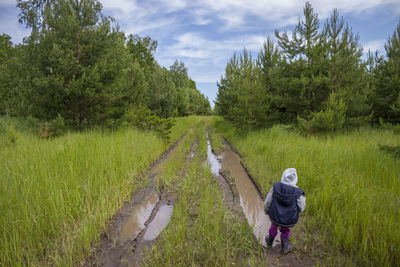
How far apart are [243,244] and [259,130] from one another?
1079cm

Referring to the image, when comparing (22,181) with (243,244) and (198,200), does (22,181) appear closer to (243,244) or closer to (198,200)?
(198,200)

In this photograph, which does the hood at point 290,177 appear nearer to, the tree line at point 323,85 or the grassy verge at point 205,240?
the grassy verge at point 205,240

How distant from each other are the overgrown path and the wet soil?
0.01m

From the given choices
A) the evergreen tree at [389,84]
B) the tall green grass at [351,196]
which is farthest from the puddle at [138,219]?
the evergreen tree at [389,84]

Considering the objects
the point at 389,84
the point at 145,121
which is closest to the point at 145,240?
the point at 145,121

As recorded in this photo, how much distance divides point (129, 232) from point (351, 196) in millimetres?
4418

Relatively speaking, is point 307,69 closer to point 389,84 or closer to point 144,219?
point 389,84

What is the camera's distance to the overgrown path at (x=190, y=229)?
2764mm

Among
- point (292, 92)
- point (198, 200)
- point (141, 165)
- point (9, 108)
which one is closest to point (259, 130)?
point (292, 92)

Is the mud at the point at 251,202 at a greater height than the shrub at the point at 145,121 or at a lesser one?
lesser

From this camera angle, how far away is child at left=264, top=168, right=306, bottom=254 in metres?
2.98

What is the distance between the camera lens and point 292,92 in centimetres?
1194

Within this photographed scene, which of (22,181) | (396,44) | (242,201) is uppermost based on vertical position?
(396,44)

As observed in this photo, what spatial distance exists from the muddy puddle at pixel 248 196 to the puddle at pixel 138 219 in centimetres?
219
